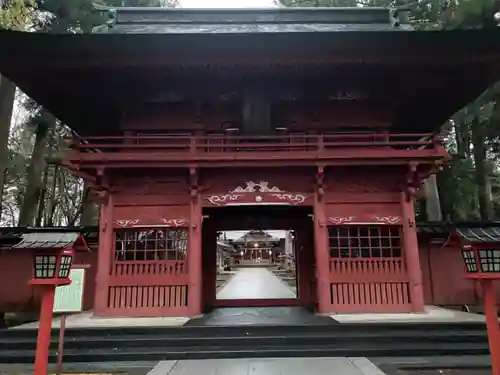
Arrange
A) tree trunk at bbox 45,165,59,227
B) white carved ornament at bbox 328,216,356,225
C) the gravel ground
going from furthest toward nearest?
tree trunk at bbox 45,165,59,227 < white carved ornament at bbox 328,216,356,225 < the gravel ground

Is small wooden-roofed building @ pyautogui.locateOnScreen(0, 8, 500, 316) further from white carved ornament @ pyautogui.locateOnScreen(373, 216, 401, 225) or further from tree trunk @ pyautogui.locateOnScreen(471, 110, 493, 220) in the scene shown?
tree trunk @ pyautogui.locateOnScreen(471, 110, 493, 220)

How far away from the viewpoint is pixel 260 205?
10234 mm

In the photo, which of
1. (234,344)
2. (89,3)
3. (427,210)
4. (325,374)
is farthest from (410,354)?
(89,3)

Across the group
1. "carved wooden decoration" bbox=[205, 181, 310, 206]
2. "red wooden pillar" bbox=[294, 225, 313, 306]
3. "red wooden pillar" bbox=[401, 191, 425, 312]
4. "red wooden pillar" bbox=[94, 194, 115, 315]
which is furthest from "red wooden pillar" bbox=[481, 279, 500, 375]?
"red wooden pillar" bbox=[94, 194, 115, 315]

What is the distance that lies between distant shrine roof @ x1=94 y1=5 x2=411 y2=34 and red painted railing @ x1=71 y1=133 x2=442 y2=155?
438 centimetres

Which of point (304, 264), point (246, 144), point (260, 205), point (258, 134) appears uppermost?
point (258, 134)

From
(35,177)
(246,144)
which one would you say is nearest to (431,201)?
(246,144)

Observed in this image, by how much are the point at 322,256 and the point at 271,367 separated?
3829 mm

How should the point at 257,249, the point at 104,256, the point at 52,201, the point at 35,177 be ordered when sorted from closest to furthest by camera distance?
the point at 104,256 < the point at 35,177 < the point at 52,201 < the point at 257,249

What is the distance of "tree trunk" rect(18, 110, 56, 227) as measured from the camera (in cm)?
1525

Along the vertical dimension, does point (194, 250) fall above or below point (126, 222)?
below

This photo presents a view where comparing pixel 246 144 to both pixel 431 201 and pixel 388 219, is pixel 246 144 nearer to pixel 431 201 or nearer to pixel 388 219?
pixel 388 219

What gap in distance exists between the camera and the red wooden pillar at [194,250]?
9523 mm

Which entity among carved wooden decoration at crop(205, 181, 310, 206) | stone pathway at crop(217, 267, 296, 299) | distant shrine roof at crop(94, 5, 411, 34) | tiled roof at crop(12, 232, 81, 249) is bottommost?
stone pathway at crop(217, 267, 296, 299)
